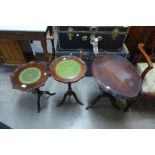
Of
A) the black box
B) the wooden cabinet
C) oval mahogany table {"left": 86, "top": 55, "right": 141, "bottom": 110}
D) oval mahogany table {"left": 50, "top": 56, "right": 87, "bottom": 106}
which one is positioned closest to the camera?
oval mahogany table {"left": 86, "top": 55, "right": 141, "bottom": 110}

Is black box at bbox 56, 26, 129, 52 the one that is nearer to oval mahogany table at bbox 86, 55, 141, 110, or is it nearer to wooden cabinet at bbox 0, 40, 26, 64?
oval mahogany table at bbox 86, 55, 141, 110

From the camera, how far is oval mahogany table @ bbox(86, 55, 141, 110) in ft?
5.22

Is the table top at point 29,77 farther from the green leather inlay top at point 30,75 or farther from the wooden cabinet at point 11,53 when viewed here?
the wooden cabinet at point 11,53

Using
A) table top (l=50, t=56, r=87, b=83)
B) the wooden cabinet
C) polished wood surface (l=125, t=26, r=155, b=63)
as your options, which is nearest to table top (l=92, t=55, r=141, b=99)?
table top (l=50, t=56, r=87, b=83)

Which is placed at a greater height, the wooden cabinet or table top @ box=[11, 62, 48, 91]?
table top @ box=[11, 62, 48, 91]

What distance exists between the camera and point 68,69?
5.88ft

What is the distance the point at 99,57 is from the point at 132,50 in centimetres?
79

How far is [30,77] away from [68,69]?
0.43m

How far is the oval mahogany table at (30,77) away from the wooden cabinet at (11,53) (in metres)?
0.71

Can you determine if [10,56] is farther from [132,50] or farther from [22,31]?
[132,50]

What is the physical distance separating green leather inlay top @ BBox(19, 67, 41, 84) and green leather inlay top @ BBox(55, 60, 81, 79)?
229 millimetres

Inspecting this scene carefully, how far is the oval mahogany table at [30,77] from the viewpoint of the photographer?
1.71m

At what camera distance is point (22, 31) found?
199cm

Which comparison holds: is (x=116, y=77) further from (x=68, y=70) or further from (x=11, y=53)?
(x=11, y=53)
